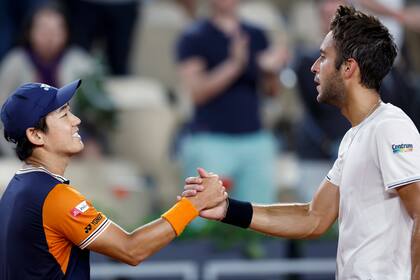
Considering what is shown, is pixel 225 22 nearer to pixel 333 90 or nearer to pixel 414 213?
pixel 333 90

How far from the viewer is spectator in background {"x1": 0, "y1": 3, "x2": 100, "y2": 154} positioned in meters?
8.84

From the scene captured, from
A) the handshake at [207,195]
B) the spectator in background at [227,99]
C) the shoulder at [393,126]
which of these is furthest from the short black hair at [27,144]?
the spectator in background at [227,99]

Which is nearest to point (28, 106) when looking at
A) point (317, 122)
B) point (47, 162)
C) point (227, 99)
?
point (47, 162)

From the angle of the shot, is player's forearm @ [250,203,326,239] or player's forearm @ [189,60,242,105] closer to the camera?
player's forearm @ [250,203,326,239]

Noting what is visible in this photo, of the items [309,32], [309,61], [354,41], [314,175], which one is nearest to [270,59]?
[309,61]

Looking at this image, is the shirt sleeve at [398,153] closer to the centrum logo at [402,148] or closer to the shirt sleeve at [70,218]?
the centrum logo at [402,148]

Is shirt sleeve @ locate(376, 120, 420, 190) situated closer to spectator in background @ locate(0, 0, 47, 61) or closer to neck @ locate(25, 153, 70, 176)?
neck @ locate(25, 153, 70, 176)

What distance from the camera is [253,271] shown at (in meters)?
8.17

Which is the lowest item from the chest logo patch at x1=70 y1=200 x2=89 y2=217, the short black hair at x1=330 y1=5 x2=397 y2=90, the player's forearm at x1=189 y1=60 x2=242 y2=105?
the chest logo patch at x1=70 y1=200 x2=89 y2=217

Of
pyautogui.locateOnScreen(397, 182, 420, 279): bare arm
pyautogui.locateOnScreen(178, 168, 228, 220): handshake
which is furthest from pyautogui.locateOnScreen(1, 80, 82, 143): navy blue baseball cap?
pyautogui.locateOnScreen(397, 182, 420, 279): bare arm

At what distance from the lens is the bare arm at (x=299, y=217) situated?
18.1 ft

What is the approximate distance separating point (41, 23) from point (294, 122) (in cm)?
260

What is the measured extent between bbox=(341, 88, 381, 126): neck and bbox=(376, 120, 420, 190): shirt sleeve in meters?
0.20

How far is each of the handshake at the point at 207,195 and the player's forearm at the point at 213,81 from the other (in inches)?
113
